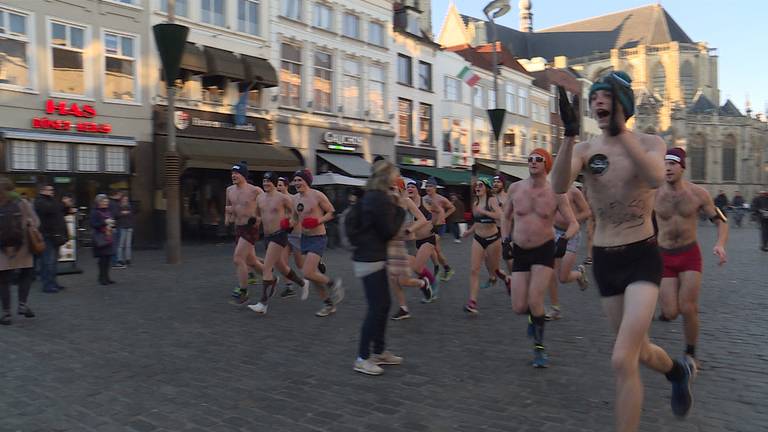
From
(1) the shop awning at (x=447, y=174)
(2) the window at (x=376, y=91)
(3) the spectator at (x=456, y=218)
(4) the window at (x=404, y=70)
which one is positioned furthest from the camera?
(4) the window at (x=404, y=70)

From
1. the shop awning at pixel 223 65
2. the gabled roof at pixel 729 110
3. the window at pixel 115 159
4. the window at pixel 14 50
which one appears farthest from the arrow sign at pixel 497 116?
the gabled roof at pixel 729 110

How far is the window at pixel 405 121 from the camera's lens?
3128cm

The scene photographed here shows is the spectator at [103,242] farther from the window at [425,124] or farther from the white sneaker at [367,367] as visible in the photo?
the window at [425,124]

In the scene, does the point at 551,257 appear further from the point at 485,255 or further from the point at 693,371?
the point at 485,255

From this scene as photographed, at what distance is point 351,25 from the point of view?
28.0m

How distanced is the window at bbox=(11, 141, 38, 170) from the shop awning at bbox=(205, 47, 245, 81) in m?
6.12

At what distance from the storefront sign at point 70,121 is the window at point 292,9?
9245 millimetres

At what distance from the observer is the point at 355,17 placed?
28219 mm

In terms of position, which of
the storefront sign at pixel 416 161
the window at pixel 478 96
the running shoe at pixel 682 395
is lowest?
the running shoe at pixel 682 395

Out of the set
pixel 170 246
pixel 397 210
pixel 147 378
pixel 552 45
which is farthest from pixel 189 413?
pixel 552 45

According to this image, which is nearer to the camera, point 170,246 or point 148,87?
point 170,246

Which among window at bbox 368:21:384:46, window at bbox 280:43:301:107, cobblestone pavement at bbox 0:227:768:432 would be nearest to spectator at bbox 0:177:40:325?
cobblestone pavement at bbox 0:227:768:432

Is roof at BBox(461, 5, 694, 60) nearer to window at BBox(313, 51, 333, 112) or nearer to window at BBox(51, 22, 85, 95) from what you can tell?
window at BBox(313, 51, 333, 112)

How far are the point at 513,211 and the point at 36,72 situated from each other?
15.9 metres
